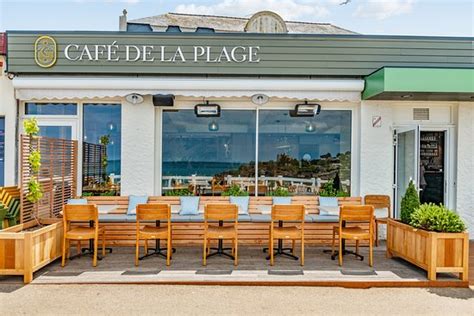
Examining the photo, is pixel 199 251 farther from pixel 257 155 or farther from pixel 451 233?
pixel 451 233

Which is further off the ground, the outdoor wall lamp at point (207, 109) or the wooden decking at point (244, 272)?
the outdoor wall lamp at point (207, 109)

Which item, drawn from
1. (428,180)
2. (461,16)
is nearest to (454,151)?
(428,180)

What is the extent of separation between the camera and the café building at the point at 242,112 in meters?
8.19

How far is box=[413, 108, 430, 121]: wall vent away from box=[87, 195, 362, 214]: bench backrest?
2.38 m

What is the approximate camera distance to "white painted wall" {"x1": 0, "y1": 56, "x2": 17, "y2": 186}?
8336 millimetres

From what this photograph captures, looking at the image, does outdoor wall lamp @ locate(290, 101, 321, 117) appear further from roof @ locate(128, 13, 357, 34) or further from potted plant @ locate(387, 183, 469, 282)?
roof @ locate(128, 13, 357, 34)

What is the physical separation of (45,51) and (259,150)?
5.10 m

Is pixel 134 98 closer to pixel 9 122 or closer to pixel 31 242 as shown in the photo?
pixel 9 122

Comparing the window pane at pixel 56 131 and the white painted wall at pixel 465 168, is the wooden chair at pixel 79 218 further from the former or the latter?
the white painted wall at pixel 465 168

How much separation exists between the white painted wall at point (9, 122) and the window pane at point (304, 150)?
5424 mm

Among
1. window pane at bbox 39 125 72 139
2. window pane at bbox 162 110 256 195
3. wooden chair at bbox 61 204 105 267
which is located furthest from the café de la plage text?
wooden chair at bbox 61 204 105 267

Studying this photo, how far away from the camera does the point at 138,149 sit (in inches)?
330

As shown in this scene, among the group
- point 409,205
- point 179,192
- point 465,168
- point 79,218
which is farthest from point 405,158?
point 79,218

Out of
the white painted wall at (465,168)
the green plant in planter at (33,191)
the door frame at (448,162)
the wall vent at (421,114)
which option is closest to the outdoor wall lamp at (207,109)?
the green plant in planter at (33,191)
